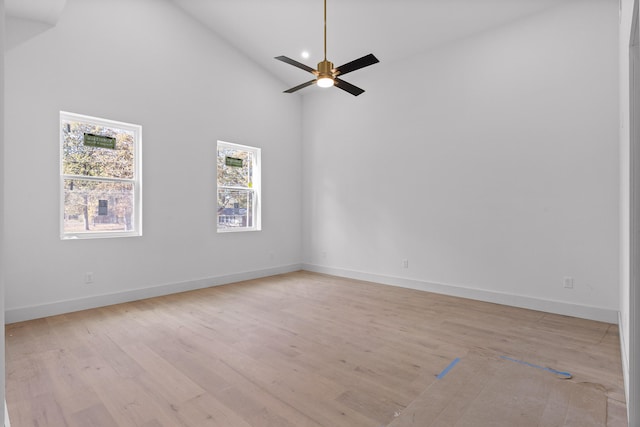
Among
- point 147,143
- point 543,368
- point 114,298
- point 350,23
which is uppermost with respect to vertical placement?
point 350,23

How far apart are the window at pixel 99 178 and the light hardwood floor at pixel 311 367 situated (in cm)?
106

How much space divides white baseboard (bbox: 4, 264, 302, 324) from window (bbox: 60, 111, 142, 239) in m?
0.77

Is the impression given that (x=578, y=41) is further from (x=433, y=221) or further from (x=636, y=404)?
(x=636, y=404)

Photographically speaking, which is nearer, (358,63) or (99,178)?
(358,63)

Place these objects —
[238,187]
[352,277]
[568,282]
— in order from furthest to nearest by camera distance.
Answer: [352,277] → [238,187] → [568,282]

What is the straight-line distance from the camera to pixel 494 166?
434 cm

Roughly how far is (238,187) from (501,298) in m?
4.29

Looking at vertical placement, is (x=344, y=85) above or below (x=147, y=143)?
above

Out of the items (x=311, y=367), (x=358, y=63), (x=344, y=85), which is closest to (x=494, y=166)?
(x=344, y=85)

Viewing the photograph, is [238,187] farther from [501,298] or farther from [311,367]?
[501,298]

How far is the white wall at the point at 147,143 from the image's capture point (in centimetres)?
359

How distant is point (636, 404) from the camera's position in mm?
1674

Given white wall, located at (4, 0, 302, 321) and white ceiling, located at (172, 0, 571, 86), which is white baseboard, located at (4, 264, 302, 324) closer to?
white wall, located at (4, 0, 302, 321)

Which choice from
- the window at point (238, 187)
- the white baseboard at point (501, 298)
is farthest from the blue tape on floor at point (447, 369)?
the window at point (238, 187)
